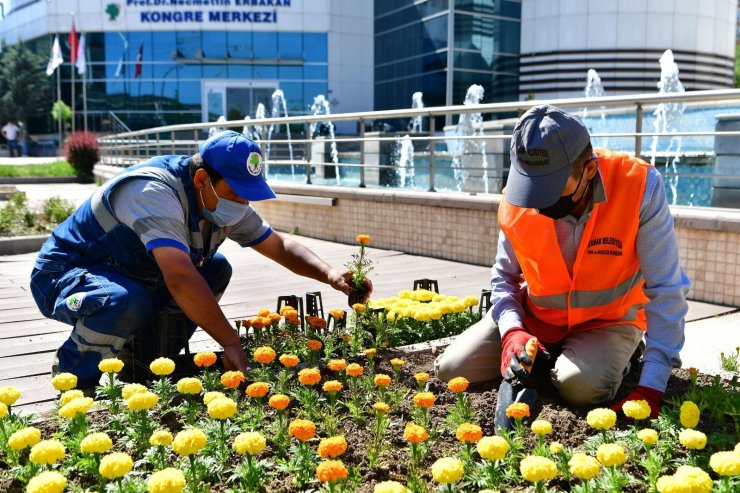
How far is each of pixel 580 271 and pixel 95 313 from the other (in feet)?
7.14

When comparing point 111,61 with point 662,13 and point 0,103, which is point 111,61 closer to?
point 0,103

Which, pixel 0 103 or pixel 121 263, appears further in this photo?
pixel 0 103

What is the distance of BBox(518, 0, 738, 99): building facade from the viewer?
33.2 m

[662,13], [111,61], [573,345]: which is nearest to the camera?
[573,345]

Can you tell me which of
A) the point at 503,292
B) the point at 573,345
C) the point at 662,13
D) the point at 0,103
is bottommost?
the point at 573,345

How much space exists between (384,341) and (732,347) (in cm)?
203

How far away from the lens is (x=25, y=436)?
77.1 inches

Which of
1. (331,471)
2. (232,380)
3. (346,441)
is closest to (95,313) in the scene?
(232,380)

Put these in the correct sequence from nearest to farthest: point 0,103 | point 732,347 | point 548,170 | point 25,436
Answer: point 25,436 < point 548,170 < point 732,347 < point 0,103

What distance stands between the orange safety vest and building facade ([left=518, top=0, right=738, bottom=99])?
32101 mm

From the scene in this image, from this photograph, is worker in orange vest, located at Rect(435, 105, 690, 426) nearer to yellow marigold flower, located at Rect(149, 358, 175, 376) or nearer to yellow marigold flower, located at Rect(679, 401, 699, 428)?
yellow marigold flower, located at Rect(679, 401, 699, 428)

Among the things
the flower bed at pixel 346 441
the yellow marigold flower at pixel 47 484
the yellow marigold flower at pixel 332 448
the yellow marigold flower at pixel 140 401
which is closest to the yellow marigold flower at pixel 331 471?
the flower bed at pixel 346 441

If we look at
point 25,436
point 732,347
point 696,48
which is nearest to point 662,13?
point 696,48

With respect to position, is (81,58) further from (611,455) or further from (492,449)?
(611,455)
